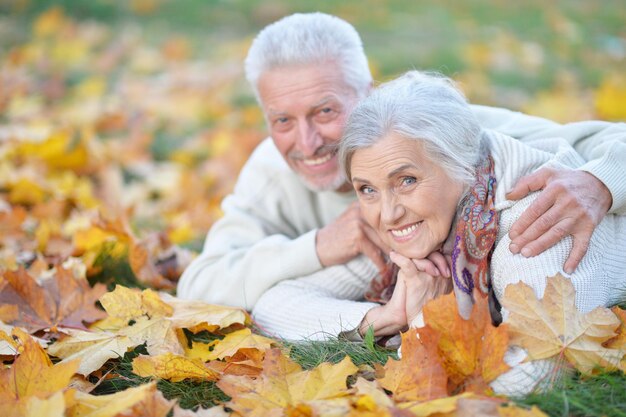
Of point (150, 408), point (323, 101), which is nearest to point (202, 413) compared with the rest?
point (150, 408)

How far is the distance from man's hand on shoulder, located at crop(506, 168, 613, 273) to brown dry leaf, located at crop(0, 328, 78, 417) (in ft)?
4.63

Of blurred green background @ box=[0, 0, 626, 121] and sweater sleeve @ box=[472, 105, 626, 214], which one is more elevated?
sweater sleeve @ box=[472, 105, 626, 214]

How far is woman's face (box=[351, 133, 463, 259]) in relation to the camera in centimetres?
252

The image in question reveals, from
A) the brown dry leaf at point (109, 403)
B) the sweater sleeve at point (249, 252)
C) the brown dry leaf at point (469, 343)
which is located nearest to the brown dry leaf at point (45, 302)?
the sweater sleeve at point (249, 252)

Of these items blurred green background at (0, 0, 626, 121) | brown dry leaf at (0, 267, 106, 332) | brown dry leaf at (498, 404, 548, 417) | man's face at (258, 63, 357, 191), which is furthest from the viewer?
blurred green background at (0, 0, 626, 121)

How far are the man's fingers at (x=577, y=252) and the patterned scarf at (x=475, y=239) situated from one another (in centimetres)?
25

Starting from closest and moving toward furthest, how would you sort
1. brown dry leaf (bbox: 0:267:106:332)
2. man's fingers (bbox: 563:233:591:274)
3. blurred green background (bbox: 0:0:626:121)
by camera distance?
man's fingers (bbox: 563:233:591:274)
brown dry leaf (bbox: 0:267:106:332)
blurred green background (bbox: 0:0:626:121)

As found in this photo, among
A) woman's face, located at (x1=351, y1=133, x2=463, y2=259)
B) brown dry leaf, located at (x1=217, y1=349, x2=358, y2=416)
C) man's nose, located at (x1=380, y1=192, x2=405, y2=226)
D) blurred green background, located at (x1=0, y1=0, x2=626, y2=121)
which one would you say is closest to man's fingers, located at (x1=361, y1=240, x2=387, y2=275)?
woman's face, located at (x1=351, y1=133, x2=463, y2=259)

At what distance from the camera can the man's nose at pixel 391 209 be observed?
2551mm

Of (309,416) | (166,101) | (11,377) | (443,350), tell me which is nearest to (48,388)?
(11,377)

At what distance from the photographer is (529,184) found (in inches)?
101

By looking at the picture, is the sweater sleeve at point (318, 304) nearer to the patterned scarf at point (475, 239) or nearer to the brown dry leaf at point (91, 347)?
the patterned scarf at point (475, 239)

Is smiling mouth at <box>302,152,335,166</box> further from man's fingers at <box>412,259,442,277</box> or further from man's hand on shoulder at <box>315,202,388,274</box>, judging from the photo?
man's fingers at <box>412,259,442,277</box>

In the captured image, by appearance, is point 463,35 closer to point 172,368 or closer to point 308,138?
point 308,138
